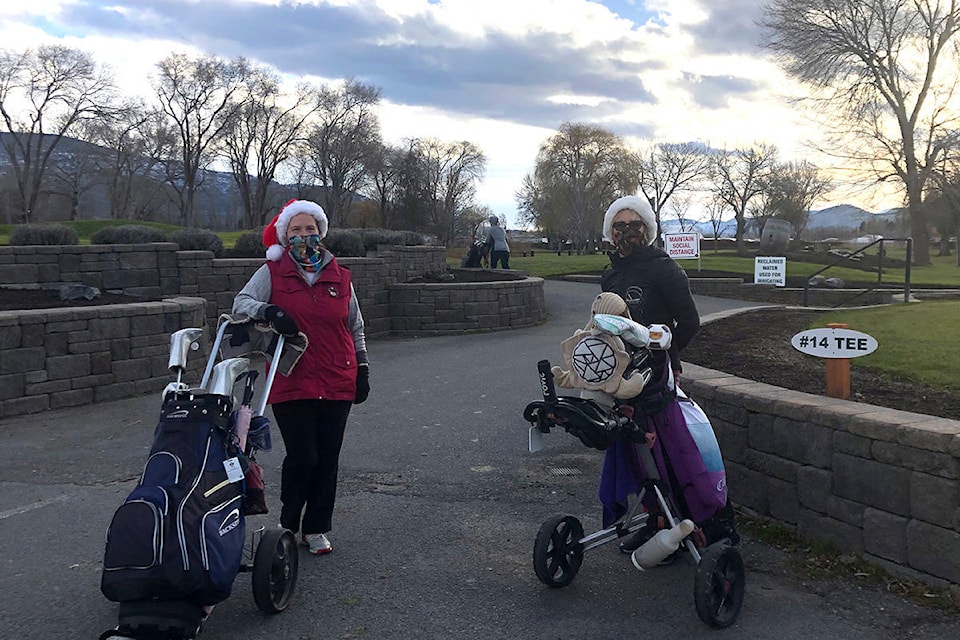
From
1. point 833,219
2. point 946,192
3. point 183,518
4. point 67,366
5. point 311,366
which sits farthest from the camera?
point 833,219

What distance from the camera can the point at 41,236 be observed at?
11820 mm

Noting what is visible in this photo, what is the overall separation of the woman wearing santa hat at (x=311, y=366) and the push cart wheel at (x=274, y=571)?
0.55m

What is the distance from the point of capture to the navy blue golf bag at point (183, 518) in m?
2.83

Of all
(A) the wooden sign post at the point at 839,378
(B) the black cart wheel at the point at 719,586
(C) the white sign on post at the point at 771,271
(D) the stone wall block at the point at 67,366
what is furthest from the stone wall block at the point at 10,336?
(C) the white sign on post at the point at 771,271

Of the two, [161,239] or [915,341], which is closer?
[915,341]

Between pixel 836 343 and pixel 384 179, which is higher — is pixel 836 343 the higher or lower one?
the lower one

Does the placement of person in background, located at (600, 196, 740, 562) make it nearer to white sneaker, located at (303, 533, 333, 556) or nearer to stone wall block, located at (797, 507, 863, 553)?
stone wall block, located at (797, 507, 863, 553)

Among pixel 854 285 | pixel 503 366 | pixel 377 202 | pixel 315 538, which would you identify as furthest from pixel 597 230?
pixel 315 538

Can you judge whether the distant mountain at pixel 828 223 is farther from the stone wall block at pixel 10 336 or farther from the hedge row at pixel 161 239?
the stone wall block at pixel 10 336

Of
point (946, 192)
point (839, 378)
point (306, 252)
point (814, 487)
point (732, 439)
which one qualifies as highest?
point (946, 192)

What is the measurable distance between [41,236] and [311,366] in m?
9.80

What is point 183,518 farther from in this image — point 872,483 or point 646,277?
point 872,483

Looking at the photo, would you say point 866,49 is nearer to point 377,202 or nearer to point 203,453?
point 203,453

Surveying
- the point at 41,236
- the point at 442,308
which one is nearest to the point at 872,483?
the point at 442,308
